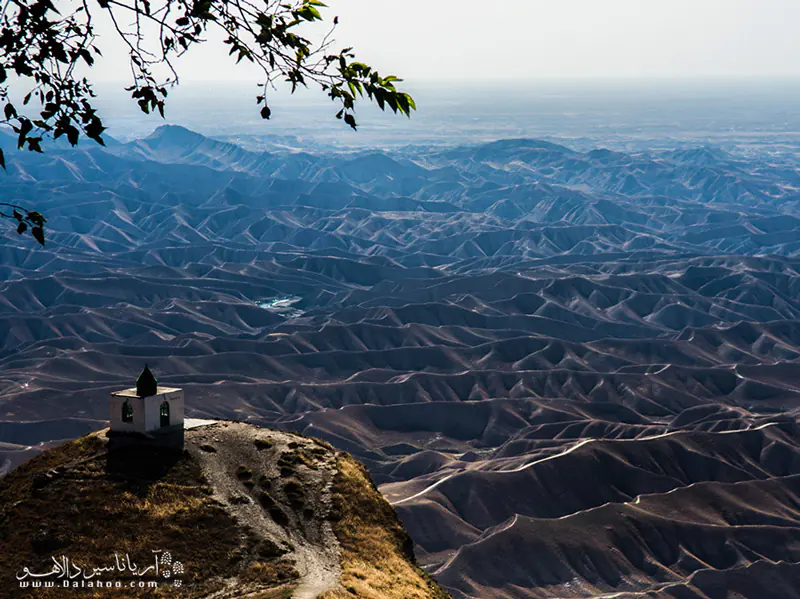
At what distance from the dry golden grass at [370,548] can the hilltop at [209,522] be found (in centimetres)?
6

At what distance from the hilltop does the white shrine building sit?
2.53 feet

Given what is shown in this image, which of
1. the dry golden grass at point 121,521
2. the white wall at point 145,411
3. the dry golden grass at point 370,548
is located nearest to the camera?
the dry golden grass at point 121,521

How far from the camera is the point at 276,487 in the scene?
34.1m

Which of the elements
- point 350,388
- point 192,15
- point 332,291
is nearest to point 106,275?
point 332,291

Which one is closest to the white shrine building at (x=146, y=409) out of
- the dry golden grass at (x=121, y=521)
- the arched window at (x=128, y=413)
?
the arched window at (x=128, y=413)

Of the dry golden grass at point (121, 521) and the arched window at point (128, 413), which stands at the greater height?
the arched window at point (128, 413)

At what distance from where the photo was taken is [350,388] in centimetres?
12938

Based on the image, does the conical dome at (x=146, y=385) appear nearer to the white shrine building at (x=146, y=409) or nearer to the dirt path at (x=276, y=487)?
the white shrine building at (x=146, y=409)

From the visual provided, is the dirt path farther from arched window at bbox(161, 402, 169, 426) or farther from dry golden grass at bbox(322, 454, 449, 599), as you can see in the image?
arched window at bbox(161, 402, 169, 426)

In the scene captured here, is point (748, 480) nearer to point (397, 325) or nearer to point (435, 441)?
point (435, 441)

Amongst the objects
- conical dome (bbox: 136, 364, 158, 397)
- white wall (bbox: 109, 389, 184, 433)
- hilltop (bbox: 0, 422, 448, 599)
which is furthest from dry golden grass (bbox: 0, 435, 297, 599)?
conical dome (bbox: 136, 364, 158, 397)

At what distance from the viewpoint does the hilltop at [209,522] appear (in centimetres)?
2639

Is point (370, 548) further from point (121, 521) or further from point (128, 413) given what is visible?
point (128, 413)

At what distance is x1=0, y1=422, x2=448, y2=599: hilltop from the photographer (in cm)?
2639
